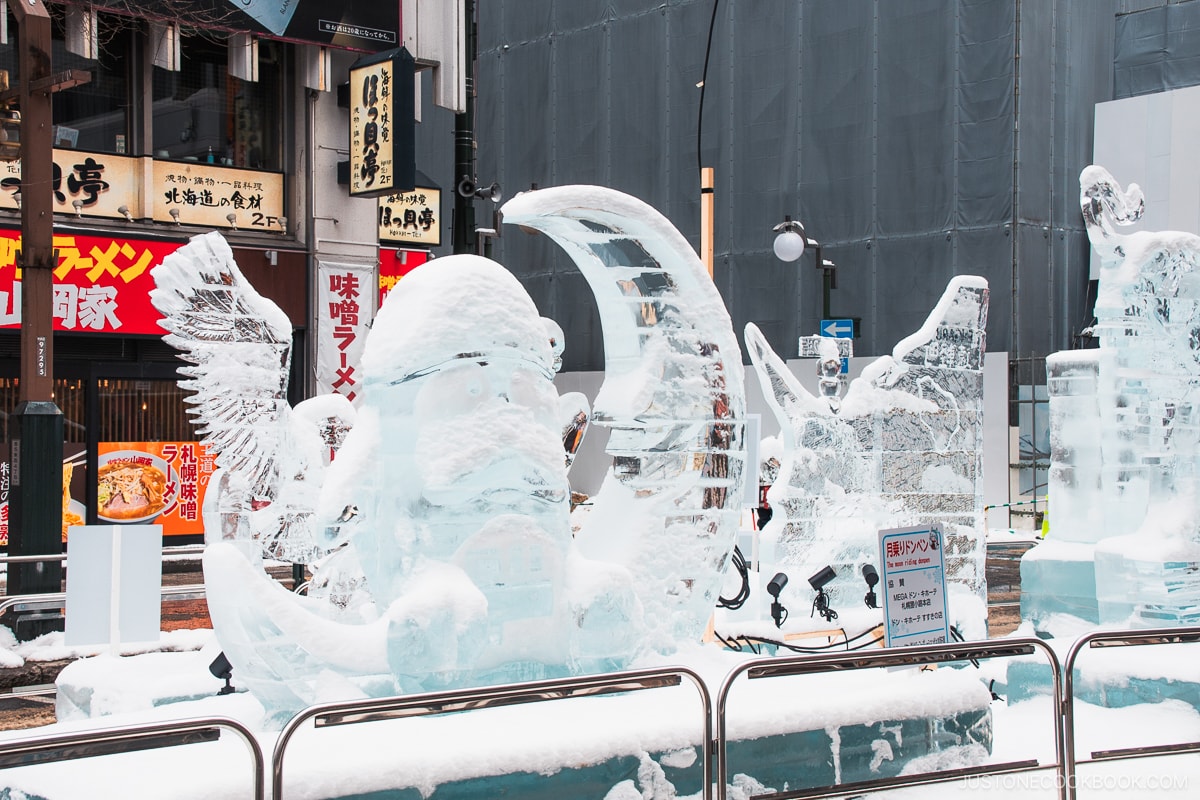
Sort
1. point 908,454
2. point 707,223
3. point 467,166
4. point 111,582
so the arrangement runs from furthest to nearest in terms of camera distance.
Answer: point 467,166, point 707,223, point 908,454, point 111,582

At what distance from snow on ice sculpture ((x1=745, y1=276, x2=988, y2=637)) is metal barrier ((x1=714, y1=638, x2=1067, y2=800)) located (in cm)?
319

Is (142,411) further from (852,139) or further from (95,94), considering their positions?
(852,139)

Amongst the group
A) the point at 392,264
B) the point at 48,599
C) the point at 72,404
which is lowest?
the point at 48,599

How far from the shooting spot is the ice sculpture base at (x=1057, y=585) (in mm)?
9164

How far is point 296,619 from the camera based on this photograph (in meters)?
5.36

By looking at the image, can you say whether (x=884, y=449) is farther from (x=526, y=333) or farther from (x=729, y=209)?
(x=729, y=209)

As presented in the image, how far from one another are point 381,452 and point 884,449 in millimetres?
4393

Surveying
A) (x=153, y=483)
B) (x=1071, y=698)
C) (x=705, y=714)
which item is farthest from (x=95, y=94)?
(x=1071, y=698)

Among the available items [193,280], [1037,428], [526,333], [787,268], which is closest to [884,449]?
Result: [526,333]

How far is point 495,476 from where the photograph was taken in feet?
19.0

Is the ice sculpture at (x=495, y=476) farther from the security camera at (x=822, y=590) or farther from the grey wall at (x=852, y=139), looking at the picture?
the grey wall at (x=852, y=139)

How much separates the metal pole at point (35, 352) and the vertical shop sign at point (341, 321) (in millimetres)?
6258

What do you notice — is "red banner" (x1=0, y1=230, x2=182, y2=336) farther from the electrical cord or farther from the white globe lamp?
the electrical cord

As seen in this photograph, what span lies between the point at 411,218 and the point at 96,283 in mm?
4684
